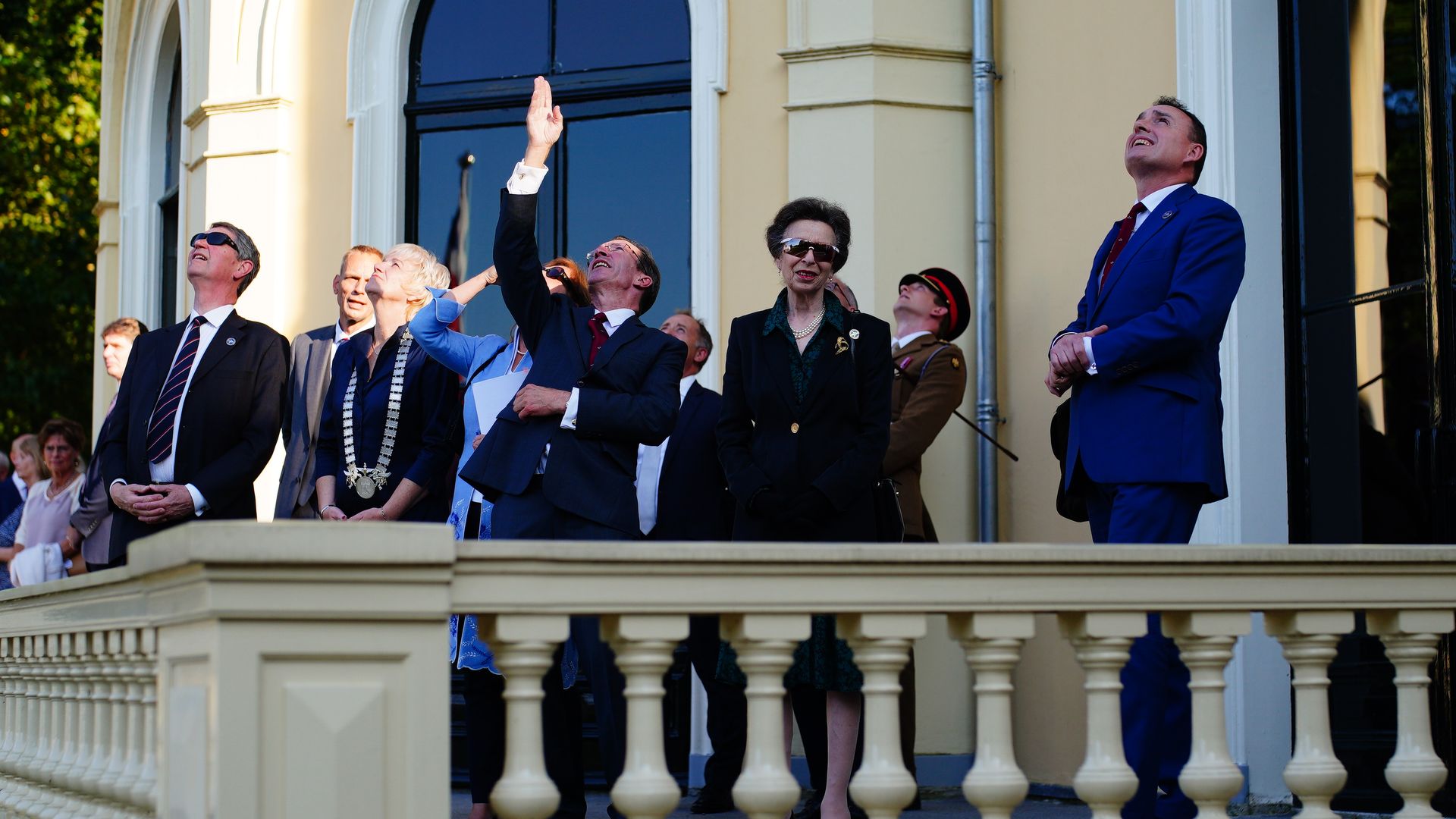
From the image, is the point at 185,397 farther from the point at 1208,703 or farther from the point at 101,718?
the point at 1208,703

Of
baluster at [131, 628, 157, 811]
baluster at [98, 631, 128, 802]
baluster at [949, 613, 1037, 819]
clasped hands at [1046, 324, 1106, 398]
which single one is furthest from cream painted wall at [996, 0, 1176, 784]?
baluster at [131, 628, 157, 811]

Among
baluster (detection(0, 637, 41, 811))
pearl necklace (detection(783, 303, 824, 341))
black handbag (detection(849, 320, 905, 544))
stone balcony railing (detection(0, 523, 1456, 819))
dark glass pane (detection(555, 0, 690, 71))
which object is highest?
dark glass pane (detection(555, 0, 690, 71))

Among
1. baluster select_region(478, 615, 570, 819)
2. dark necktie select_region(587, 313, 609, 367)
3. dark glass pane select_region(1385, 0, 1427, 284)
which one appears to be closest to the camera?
baluster select_region(478, 615, 570, 819)

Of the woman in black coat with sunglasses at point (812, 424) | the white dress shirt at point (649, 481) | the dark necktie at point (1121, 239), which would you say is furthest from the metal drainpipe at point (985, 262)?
the dark necktie at point (1121, 239)

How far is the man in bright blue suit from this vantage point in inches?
173

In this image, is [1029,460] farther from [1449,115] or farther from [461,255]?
[461,255]

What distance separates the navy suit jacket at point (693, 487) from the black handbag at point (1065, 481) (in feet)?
4.40

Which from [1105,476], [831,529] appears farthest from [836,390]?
[1105,476]

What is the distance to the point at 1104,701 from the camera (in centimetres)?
333

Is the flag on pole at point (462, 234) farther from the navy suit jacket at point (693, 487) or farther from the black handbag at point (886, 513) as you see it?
the black handbag at point (886, 513)

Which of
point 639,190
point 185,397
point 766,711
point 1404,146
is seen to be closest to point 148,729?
point 766,711

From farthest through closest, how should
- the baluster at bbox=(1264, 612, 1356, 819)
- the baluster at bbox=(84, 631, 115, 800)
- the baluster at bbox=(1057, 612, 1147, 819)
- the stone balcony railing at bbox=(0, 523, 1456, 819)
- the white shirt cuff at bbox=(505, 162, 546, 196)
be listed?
1. the white shirt cuff at bbox=(505, 162, 546, 196)
2. the baluster at bbox=(84, 631, 115, 800)
3. the baluster at bbox=(1264, 612, 1356, 819)
4. the baluster at bbox=(1057, 612, 1147, 819)
5. the stone balcony railing at bbox=(0, 523, 1456, 819)

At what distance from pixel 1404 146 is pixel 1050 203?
59.9 inches

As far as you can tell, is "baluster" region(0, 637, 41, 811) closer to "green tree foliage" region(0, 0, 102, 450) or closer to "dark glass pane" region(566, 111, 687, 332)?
"dark glass pane" region(566, 111, 687, 332)
